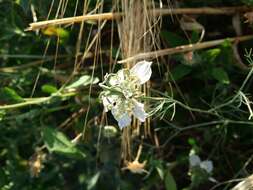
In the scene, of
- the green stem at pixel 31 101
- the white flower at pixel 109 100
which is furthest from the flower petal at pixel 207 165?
the white flower at pixel 109 100

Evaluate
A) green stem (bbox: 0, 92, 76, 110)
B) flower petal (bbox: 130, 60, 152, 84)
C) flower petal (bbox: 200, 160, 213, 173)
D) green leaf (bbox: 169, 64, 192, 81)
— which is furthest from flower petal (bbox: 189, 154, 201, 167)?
flower petal (bbox: 130, 60, 152, 84)

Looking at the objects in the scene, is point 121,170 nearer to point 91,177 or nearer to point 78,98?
point 91,177

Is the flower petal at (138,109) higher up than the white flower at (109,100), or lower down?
lower down

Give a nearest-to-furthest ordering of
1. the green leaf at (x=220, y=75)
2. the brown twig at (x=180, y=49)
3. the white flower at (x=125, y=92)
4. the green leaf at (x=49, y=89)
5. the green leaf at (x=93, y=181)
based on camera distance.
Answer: the white flower at (x=125, y=92) → the brown twig at (x=180, y=49) → the green leaf at (x=220, y=75) → the green leaf at (x=49, y=89) → the green leaf at (x=93, y=181)

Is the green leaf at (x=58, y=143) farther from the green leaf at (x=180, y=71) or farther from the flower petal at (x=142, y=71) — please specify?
the flower petal at (x=142, y=71)

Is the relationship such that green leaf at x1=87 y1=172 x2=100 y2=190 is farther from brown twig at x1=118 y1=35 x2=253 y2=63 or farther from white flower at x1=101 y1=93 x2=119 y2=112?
white flower at x1=101 y1=93 x2=119 y2=112

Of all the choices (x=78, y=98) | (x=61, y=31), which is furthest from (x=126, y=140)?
(x=61, y=31)
